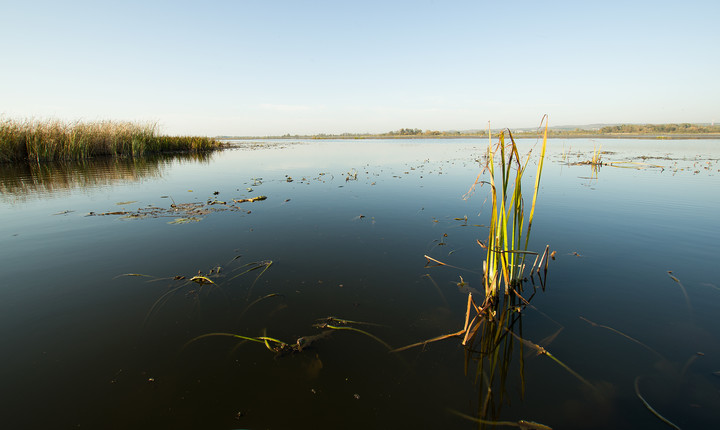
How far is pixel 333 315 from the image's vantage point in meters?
3.53

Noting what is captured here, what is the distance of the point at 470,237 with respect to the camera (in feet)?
20.4

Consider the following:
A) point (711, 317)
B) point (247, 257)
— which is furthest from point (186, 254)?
point (711, 317)

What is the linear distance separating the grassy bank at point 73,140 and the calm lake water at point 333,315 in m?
19.0

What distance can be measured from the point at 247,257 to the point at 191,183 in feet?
33.5

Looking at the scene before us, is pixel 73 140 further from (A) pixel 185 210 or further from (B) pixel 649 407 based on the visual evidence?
(B) pixel 649 407

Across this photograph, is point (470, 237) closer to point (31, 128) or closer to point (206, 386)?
point (206, 386)

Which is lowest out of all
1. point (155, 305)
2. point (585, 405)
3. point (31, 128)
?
point (585, 405)

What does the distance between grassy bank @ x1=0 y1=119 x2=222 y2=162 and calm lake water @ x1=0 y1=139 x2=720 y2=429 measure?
1901cm

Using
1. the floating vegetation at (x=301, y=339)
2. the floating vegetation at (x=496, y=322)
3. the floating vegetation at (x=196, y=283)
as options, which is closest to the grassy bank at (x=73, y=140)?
the floating vegetation at (x=196, y=283)

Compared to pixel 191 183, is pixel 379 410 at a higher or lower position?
lower

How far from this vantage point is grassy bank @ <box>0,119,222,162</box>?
19.2 metres

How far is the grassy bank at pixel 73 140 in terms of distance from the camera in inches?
755

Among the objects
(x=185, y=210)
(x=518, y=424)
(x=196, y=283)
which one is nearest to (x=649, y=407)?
(x=518, y=424)

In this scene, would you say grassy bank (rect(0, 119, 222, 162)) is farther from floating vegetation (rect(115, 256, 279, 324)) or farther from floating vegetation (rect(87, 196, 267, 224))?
floating vegetation (rect(115, 256, 279, 324))
